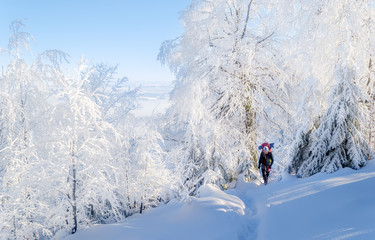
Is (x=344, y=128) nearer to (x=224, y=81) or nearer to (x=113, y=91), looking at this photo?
(x=224, y=81)

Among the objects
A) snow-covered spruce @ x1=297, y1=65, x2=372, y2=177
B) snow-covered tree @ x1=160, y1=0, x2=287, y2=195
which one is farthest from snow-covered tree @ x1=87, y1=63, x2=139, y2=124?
snow-covered spruce @ x1=297, y1=65, x2=372, y2=177

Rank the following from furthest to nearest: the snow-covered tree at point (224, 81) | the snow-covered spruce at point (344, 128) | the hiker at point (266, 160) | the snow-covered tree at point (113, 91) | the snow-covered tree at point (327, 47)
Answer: the snow-covered tree at point (113, 91) → the snow-covered tree at point (224, 81) → the hiker at point (266, 160) → the snow-covered tree at point (327, 47) → the snow-covered spruce at point (344, 128)

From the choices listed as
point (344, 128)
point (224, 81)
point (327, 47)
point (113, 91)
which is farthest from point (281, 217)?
point (113, 91)

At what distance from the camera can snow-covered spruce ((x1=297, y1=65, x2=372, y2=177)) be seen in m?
5.32

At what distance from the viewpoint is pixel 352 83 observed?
5.38 metres

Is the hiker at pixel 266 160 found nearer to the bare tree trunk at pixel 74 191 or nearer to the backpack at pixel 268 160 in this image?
the backpack at pixel 268 160

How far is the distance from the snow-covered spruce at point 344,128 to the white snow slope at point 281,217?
409mm

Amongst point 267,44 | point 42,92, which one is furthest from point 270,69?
point 42,92

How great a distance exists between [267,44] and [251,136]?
12.5 feet

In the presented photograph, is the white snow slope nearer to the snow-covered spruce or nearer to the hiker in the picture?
the snow-covered spruce

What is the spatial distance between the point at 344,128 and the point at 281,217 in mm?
3104

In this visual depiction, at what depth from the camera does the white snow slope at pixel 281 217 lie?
3074 mm

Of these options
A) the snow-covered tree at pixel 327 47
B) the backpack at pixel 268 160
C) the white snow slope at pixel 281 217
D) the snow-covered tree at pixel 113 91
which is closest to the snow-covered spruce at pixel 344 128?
the snow-covered tree at pixel 327 47

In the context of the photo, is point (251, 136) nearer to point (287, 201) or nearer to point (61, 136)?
point (287, 201)
